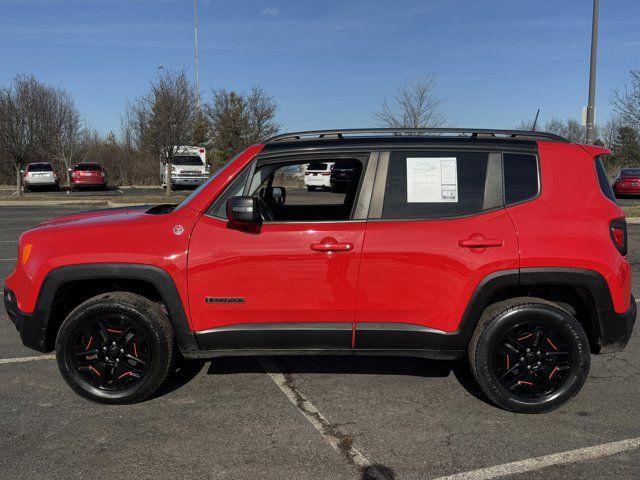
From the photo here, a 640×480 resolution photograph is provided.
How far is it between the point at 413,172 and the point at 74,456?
2.67m

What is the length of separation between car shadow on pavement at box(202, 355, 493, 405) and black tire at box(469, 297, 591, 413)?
1.79 feet

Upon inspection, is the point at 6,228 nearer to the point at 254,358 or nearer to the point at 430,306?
the point at 254,358

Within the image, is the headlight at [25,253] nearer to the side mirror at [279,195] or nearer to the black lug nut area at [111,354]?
the black lug nut area at [111,354]

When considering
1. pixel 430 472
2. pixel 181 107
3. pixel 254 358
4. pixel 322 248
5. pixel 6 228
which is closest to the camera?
pixel 430 472

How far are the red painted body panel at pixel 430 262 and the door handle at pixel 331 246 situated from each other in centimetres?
12

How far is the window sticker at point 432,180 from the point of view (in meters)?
3.54

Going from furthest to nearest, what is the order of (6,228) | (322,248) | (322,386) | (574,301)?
(6,228) → (322,386) → (574,301) → (322,248)

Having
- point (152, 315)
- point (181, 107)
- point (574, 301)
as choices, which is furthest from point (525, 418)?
point (181, 107)

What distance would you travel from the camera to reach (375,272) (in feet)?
11.3

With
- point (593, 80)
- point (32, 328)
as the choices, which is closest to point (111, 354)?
point (32, 328)

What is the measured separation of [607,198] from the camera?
11.7ft

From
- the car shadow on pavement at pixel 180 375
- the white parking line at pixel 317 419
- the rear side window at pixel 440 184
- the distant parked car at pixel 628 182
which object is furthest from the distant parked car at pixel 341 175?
the distant parked car at pixel 628 182

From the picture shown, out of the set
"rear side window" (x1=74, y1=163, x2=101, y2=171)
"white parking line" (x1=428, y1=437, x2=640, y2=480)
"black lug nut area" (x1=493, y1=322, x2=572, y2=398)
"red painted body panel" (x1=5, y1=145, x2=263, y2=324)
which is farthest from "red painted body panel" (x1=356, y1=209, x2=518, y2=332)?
"rear side window" (x1=74, y1=163, x2=101, y2=171)

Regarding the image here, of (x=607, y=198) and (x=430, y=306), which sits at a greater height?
(x=607, y=198)
